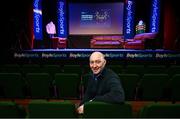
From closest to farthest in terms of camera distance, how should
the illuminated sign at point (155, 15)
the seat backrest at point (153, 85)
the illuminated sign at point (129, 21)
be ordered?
the seat backrest at point (153, 85), the illuminated sign at point (155, 15), the illuminated sign at point (129, 21)

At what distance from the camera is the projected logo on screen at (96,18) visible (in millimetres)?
15781

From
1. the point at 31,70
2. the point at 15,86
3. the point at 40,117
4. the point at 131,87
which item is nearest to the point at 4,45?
the point at 31,70

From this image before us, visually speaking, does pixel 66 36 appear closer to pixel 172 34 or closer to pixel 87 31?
pixel 87 31

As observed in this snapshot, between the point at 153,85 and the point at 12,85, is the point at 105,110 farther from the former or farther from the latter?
the point at 12,85

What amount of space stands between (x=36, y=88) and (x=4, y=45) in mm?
5820

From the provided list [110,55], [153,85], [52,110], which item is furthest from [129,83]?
[110,55]

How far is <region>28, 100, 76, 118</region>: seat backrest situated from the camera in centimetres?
311

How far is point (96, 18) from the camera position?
52.1 feet

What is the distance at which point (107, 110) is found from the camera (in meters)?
3.04

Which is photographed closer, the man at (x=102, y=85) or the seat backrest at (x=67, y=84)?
the man at (x=102, y=85)

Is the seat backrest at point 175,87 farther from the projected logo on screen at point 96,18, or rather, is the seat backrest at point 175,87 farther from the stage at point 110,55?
the projected logo on screen at point 96,18

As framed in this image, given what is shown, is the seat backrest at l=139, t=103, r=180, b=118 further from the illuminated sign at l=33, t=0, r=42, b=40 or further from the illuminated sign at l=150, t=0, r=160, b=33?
the illuminated sign at l=150, t=0, r=160, b=33

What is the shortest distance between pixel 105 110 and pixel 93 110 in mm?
126

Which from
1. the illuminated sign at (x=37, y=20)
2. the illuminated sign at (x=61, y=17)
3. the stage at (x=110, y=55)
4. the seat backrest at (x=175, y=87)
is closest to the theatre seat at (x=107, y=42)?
the illuminated sign at (x=61, y=17)
